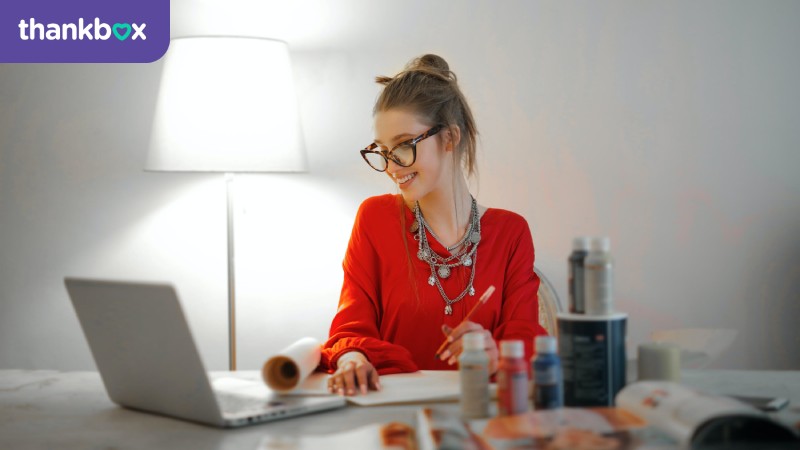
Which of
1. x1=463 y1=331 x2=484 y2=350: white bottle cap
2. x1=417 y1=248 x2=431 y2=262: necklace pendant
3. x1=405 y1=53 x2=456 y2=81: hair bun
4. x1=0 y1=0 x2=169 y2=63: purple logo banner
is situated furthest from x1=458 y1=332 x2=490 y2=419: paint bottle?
x1=0 y1=0 x2=169 y2=63: purple logo banner

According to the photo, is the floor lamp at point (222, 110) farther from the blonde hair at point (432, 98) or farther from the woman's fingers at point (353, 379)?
the woman's fingers at point (353, 379)

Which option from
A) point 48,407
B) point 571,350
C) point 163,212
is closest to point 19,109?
point 163,212

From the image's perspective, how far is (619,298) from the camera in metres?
2.86

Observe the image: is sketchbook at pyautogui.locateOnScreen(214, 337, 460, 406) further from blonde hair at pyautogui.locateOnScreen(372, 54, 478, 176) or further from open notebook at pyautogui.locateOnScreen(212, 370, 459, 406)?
blonde hair at pyautogui.locateOnScreen(372, 54, 478, 176)

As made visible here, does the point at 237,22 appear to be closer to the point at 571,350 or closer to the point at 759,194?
the point at 759,194

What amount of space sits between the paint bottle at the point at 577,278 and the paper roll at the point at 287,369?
426mm

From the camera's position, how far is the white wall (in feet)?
A: 9.23

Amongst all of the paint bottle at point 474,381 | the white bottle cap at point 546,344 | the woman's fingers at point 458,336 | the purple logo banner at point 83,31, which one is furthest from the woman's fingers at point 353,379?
the purple logo banner at point 83,31

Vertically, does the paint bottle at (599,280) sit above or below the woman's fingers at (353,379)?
above

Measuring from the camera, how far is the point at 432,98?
2.03 meters

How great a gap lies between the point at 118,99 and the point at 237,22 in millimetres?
432

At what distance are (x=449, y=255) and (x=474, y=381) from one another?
0.78 meters

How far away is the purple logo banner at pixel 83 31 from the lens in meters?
2.89

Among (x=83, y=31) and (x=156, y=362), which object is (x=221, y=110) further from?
(x=156, y=362)
